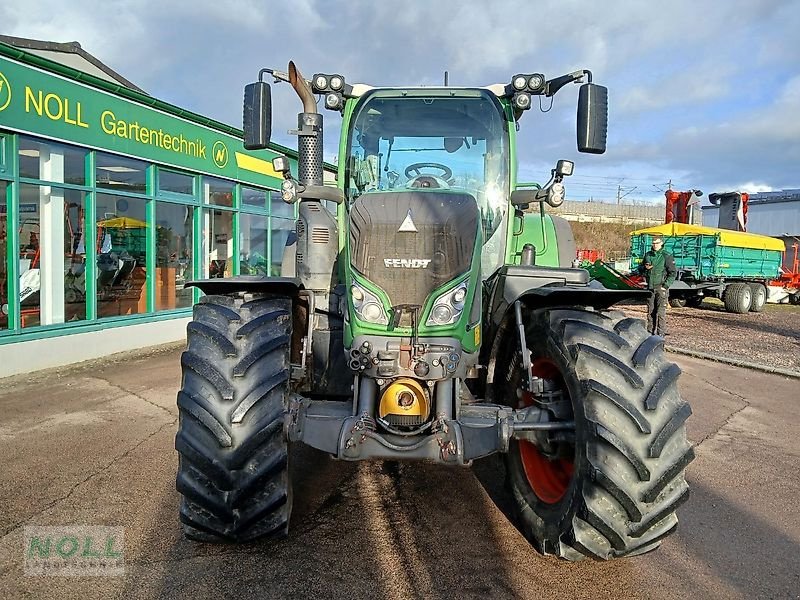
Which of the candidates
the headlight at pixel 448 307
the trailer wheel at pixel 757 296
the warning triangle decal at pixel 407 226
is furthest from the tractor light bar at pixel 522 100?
the trailer wheel at pixel 757 296

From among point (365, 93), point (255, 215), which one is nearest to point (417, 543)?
point (365, 93)

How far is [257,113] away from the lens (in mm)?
4035

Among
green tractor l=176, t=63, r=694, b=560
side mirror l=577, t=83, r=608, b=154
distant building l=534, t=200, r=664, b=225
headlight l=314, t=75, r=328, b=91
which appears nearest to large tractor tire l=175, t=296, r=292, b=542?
green tractor l=176, t=63, r=694, b=560

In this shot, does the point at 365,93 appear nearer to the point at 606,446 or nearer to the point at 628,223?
the point at 606,446

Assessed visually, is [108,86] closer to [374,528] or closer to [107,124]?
[107,124]

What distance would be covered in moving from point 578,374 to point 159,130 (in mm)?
9336

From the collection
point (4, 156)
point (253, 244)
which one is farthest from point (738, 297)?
point (4, 156)

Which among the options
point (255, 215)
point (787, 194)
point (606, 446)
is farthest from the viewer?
point (787, 194)

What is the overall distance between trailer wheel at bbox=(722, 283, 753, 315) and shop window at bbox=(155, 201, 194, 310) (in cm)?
1492

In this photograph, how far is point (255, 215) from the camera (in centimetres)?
1395

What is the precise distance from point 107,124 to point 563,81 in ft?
24.0

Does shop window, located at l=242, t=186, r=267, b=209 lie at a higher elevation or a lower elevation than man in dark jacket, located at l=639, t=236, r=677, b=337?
higher

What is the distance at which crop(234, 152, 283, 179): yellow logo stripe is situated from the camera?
512 inches

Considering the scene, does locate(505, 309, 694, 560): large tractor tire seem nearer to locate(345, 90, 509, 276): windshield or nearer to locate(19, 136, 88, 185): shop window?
locate(345, 90, 509, 276): windshield
